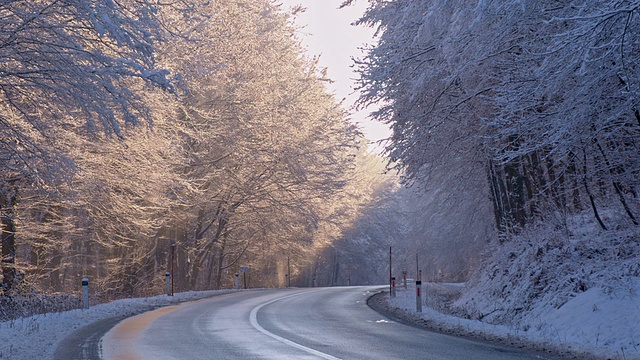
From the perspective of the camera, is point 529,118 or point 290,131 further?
point 290,131

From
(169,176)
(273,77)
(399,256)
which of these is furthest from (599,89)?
(399,256)

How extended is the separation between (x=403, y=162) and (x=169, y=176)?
7.34 m

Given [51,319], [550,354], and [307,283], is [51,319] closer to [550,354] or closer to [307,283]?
[550,354]

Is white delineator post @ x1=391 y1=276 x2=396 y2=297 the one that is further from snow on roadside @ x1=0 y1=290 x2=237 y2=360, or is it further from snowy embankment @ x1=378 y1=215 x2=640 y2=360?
snow on roadside @ x1=0 y1=290 x2=237 y2=360

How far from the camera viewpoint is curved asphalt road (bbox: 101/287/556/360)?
8.85m

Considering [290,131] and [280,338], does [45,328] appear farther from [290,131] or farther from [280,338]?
[290,131]

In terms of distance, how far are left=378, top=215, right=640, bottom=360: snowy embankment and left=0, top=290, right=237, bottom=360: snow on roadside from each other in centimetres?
677

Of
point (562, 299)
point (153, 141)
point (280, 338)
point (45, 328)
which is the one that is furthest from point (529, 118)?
point (153, 141)

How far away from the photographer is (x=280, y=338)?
1066 centimetres

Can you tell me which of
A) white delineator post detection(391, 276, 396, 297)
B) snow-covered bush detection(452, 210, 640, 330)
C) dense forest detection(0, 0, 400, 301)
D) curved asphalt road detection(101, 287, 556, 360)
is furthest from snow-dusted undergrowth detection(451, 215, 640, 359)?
dense forest detection(0, 0, 400, 301)

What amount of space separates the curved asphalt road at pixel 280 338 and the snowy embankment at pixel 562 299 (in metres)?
1.01

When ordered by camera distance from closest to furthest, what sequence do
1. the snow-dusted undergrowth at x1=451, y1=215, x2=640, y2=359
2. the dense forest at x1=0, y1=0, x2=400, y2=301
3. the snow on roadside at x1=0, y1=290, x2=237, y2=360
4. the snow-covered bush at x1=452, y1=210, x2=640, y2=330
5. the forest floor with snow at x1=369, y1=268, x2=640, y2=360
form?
the forest floor with snow at x1=369, y1=268, x2=640, y2=360 < the snow on roadside at x1=0, y1=290, x2=237, y2=360 < the snow-dusted undergrowth at x1=451, y1=215, x2=640, y2=359 < the dense forest at x1=0, y1=0, x2=400, y2=301 < the snow-covered bush at x1=452, y1=210, x2=640, y2=330

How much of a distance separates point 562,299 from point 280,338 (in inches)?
204

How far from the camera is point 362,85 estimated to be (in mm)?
17797
